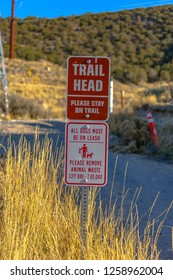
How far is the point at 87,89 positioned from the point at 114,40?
184ft

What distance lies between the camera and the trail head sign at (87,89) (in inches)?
170

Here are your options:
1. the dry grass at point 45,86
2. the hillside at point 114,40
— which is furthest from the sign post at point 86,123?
the hillside at point 114,40

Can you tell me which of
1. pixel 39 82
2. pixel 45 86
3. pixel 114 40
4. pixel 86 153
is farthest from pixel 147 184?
pixel 114 40

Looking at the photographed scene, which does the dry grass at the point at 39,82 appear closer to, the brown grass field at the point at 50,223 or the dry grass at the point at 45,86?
the dry grass at the point at 45,86

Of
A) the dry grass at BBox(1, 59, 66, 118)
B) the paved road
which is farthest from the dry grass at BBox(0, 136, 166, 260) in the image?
the dry grass at BBox(1, 59, 66, 118)

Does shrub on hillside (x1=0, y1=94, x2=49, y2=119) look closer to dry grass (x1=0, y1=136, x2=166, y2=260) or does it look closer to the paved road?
the paved road

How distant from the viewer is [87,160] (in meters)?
4.31

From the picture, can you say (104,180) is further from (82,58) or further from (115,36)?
(115,36)

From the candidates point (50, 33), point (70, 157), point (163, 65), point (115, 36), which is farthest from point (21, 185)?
point (50, 33)

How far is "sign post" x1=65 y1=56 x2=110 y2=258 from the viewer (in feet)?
14.1

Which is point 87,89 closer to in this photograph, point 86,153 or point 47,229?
point 86,153

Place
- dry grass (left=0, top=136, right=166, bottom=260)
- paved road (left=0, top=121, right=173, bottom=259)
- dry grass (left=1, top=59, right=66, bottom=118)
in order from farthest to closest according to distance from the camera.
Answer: dry grass (left=1, top=59, right=66, bottom=118)
paved road (left=0, top=121, right=173, bottom=259)
dry grass (left=0, top=136, right=166, bottom=260)

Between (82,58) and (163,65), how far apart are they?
1790 inches

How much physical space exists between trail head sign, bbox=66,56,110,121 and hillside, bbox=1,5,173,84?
127ft
